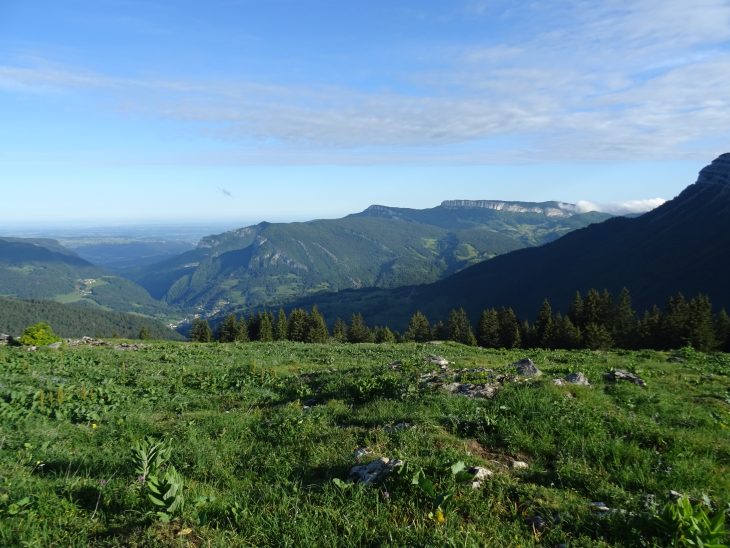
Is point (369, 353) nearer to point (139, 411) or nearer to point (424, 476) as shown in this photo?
point (139, 411)

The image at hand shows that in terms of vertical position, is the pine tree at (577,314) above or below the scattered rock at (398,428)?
below

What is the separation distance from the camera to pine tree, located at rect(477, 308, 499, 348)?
83.8 metres

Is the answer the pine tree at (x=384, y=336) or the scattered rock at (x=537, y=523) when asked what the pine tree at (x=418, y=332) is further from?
the scattered rock at (x=537, y=523)

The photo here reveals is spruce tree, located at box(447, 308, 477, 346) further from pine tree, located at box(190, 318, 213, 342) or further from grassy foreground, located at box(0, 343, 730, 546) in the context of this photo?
grassy foreground, located at box(0, 343, 730, 546)

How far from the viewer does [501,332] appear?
3324 inches

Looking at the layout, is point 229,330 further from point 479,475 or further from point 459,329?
point 479,475

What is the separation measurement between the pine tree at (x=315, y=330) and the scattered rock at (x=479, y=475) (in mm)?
80316

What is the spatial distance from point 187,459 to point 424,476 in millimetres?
5170

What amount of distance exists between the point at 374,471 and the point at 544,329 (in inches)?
3006

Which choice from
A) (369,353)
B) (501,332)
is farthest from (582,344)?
(369,353)

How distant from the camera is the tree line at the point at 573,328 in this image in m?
62.7

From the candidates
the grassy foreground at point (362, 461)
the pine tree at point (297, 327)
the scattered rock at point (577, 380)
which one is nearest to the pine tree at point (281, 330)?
the pine tree at point (297, 327)

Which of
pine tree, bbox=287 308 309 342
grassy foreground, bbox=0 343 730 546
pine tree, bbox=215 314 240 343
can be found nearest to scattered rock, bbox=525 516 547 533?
grassy foreground, bbox=0 343 730 546

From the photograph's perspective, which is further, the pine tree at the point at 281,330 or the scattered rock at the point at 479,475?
the pine tree at the point at 281,330
